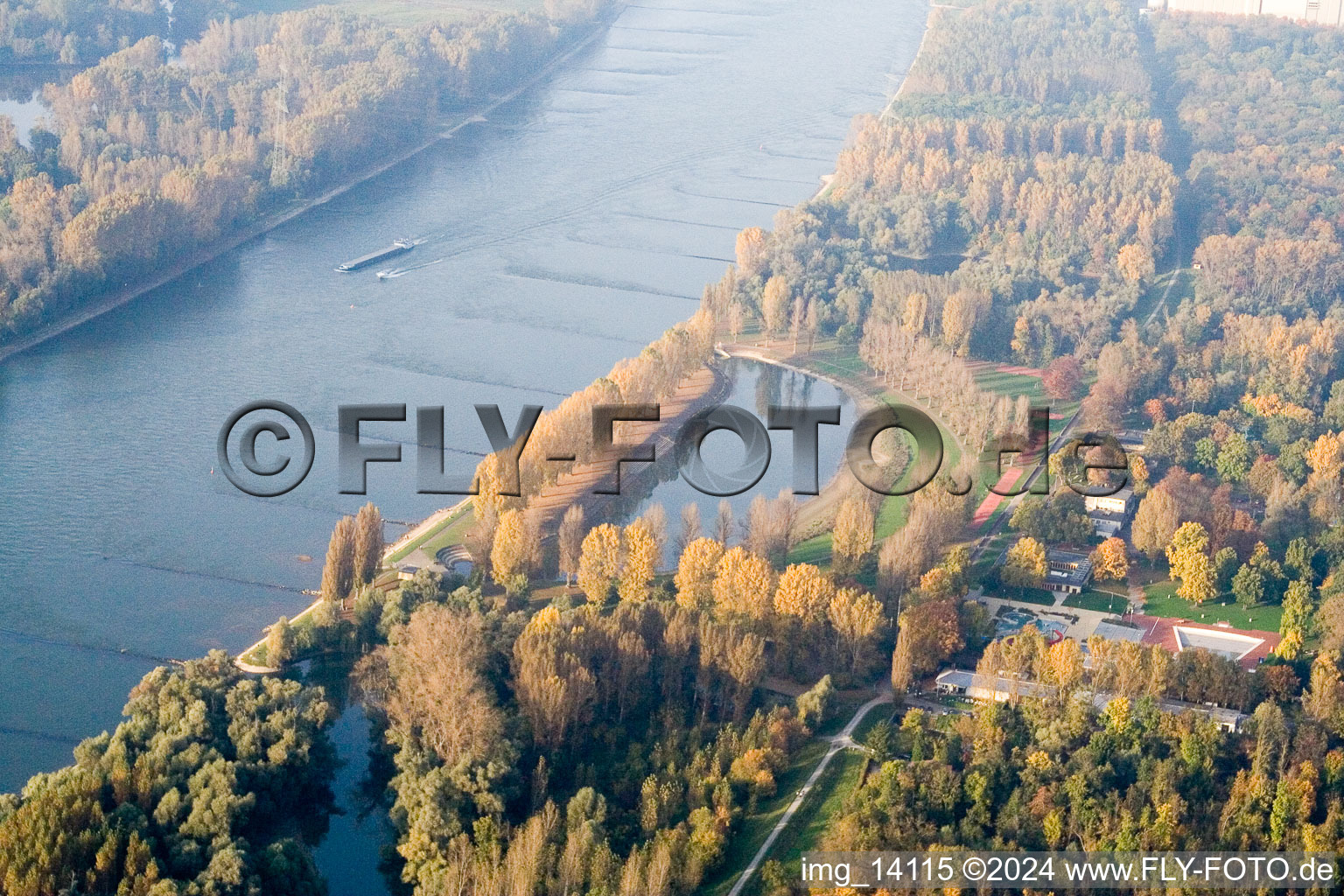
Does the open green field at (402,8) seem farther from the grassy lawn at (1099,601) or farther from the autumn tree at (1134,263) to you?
the grassy lawn at (1099,601)

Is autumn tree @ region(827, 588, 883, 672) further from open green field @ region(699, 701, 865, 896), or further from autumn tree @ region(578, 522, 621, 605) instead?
Result: autumn tree @ region(578, 522, 621, 605)

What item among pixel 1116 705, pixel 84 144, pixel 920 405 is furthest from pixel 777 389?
pixel 84 144

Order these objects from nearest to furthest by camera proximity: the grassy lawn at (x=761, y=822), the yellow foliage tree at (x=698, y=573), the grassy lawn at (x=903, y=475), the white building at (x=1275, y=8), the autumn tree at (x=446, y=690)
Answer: the grassy lawn at (x=761, y=822) → the autumn tree at (x=446, y=690) → the yellow foliage tree at (x=698, y=573) → the grassy lawn at (x=903, y=475) → the white building at (x=1275, y=8)

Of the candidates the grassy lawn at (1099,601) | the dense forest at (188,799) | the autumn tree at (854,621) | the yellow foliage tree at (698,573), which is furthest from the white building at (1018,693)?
the dense forest at (188,799)

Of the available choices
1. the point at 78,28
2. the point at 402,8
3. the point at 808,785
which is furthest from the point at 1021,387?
the point at 78,28

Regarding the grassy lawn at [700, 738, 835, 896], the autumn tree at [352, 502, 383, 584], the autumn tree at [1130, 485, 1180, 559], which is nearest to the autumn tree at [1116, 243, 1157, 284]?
the autumn tree at [1130, 485, 1180, 559]

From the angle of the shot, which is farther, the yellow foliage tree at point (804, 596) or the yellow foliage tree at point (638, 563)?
the yellow foliage tree at point (638, 563)

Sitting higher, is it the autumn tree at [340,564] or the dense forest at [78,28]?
the dense forest at [78,28]

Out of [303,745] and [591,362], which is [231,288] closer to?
[591,362]
